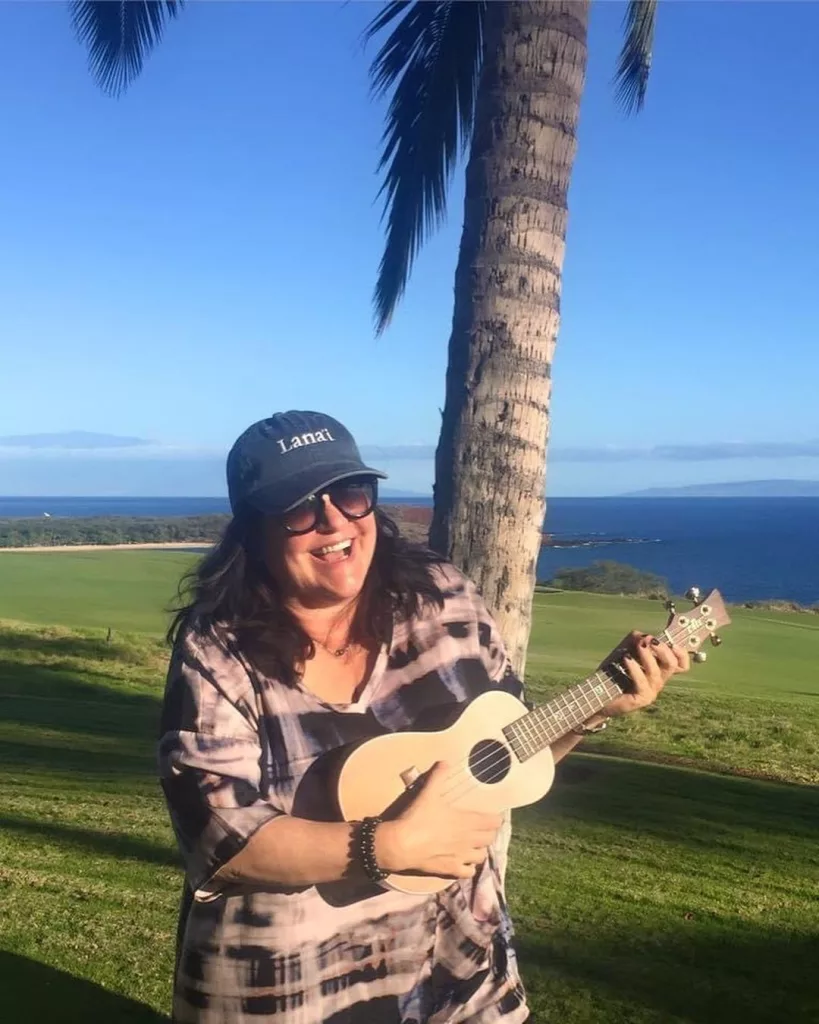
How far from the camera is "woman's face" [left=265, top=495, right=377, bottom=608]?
2.30 m

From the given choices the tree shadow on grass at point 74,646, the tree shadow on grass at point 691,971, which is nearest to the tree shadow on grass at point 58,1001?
the tree shadow on grass at point 691,971

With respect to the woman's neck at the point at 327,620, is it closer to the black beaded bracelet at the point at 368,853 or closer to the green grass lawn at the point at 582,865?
the black beaded bracelet at the point at 368,853

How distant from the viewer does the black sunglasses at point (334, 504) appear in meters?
2.28

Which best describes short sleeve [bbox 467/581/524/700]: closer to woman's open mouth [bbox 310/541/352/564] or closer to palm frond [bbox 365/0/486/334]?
woman's open mouth [bbox 310/541/352/564]

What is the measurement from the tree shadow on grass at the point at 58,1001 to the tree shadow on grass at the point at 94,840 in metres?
1.40

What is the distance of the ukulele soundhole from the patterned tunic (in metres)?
0.13

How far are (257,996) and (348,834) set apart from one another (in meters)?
0.37

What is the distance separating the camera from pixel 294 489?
2.24 meters

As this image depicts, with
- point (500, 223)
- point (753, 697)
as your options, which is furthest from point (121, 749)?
point (753, 697)

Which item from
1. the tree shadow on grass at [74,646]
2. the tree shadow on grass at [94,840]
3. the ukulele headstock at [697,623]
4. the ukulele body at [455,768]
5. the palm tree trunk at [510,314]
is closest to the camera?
the ukulele body at [455,768]

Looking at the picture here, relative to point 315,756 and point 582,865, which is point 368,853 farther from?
point 582,865

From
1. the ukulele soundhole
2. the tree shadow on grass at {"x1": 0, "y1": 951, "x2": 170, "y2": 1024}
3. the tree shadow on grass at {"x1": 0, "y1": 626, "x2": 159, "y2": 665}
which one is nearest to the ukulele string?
the ukulele soundhole

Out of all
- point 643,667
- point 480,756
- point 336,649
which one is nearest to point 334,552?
point 336,649

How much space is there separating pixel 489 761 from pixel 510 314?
1.63 meters
